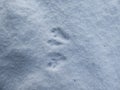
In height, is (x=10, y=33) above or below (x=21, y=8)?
below

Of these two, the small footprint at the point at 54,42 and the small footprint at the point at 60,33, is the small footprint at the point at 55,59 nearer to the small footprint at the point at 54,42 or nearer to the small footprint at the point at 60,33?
the small footprint at the point at 54,42

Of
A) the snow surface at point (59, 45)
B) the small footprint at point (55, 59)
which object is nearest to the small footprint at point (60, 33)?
the snow surface at point (59, 45)

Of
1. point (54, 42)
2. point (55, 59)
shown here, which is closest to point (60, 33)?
point (54, 42)

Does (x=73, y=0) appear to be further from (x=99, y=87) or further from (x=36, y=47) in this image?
(x=99, y=87)

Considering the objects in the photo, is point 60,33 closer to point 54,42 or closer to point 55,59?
point 54,42

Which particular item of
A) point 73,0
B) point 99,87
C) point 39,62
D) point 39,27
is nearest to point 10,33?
point 39,27
